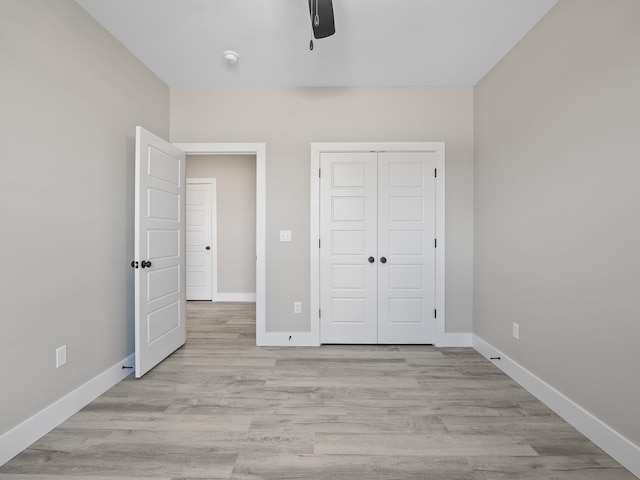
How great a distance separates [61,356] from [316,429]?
5.43ft

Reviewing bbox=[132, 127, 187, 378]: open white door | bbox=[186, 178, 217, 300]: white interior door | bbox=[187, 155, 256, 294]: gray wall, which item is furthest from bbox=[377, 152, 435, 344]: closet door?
bbox=[186, 178, 217, 300]: white interior door

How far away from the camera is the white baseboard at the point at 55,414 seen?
1517 millimetres

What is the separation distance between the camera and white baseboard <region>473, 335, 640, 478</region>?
4.75 ft

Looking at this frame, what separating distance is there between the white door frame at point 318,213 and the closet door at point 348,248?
0.06 metres

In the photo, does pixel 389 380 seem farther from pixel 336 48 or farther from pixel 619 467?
pixel 336 48

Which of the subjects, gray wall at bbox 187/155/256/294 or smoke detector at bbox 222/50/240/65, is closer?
smoke detector at bbox 222/50/240/65

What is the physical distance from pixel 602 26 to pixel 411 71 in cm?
137

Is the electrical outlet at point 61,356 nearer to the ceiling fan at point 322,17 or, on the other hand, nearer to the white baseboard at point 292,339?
the white baseboard at point 292,339

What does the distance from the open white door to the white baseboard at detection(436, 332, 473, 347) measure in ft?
8.83

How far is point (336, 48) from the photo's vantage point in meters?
2.38

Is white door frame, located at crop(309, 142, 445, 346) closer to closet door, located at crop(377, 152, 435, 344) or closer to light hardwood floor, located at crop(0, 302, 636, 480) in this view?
closet door, located at crop(377, 152, 435, 344)

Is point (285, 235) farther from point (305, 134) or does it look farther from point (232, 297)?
point (232, 297)

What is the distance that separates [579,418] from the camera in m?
1.73

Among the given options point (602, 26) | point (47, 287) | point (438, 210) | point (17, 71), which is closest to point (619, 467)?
point (438, 210)
